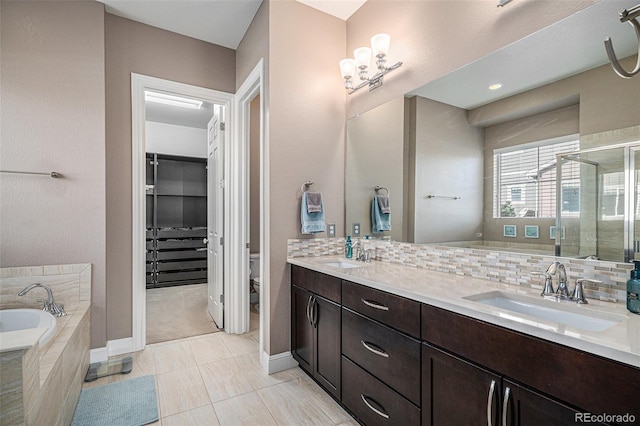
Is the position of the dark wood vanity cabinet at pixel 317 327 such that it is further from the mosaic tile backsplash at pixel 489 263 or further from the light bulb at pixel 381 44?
the light bulb at pixel 381 44

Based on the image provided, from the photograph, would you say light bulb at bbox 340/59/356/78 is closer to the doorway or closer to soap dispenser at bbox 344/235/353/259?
soap dispenser at bbox 344/235/353/259

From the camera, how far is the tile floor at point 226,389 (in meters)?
1.88

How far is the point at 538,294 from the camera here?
4.55ft

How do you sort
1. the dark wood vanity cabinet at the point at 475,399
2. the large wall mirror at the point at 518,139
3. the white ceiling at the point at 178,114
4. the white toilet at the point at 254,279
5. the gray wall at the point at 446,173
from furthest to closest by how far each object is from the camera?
the white ceiling at the point at 178,114 → the white toilet at the point at 254,279 → the gray wall at the point at 446,173 → the large wall mirror at the point at 518,139 → the dark wood vanity cabinet at the point at 475,399

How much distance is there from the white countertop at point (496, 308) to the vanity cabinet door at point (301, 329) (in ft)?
1.12

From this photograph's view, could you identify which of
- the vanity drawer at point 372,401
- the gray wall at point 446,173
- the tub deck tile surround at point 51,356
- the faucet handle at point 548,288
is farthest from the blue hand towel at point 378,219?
the tub deck tile surround at point 51,356

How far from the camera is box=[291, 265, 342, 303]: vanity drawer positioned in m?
1.96

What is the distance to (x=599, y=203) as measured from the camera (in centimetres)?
131

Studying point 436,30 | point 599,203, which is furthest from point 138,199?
point 599,203

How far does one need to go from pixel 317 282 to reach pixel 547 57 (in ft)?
5.79

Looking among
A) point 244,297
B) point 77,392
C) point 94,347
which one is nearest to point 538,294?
point 244,297

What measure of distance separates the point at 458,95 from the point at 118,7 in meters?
2.84

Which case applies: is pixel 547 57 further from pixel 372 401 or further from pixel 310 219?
pixel 372 401

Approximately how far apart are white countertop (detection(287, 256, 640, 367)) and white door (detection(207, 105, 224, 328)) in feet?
5.16
